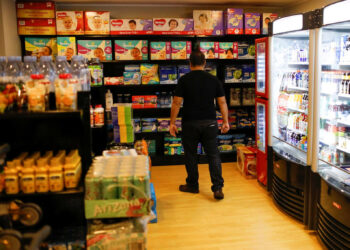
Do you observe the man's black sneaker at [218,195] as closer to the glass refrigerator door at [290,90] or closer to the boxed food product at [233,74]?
the glass refrigerator door at [290,90]

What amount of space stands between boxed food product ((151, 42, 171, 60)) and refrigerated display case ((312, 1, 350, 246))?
3113 millimetres

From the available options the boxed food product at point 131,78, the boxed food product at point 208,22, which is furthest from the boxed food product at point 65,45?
the boxed food product at point 208,22

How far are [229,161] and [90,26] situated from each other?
331cm

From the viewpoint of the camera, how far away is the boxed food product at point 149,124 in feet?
21.1

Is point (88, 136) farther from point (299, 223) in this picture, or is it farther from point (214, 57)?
point (214, 57)

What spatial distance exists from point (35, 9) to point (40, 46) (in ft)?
1.88

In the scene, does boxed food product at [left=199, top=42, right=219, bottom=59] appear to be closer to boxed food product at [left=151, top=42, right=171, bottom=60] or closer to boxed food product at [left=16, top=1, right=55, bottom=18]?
boxed food product at [left=151, top=42, right=171, bottom=60]

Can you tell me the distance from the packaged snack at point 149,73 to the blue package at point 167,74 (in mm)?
88

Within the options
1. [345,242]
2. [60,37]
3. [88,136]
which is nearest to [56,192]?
[88,136]

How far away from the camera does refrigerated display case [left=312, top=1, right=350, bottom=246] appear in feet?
10.7

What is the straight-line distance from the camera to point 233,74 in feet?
21.7

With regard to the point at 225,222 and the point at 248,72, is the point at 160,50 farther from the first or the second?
the point at 225,222

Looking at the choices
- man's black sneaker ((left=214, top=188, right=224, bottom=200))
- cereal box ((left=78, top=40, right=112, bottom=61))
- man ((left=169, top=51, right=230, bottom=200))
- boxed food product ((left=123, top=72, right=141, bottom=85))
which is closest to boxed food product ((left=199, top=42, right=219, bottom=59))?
boxed food product ((left=123, top=72, right=141, bottom=85))

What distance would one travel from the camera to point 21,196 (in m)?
2.33
